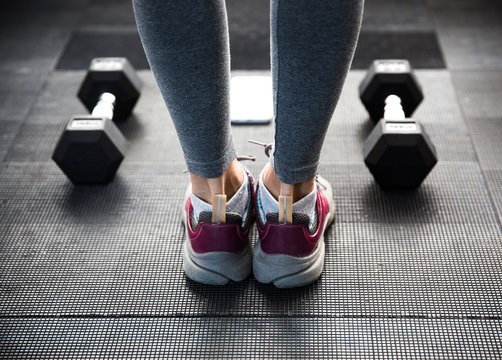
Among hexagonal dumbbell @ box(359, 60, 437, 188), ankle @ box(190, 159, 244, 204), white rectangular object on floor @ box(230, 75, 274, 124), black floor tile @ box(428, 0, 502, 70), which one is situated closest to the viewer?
ankle @ box(190, 159, 244, 204)

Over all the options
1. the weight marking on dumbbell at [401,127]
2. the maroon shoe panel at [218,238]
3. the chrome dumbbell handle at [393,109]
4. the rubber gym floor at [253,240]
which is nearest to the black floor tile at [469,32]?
the rubber gym floor at [253,240]

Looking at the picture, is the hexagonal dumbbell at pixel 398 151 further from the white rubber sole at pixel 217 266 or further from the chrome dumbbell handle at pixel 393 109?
the white rubber sole at pixel 217 266

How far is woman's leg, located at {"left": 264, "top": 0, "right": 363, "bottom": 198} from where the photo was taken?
25.0 inches

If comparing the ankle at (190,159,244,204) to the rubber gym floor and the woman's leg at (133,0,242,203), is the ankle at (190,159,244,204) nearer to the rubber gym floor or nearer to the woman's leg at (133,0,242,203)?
the woman's leg at (133,0,242,203)

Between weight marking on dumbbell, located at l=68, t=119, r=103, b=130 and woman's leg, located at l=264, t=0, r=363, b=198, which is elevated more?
woman's leg, located at l=264, t=0, r=363, b=198

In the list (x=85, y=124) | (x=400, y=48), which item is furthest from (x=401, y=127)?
(x=85, y=124)

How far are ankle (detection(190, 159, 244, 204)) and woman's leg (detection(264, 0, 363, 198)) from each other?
138 mm

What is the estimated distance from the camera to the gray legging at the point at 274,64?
642 mm

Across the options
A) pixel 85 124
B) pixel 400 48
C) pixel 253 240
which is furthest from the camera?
pixel 400 48

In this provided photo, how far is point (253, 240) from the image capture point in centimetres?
111

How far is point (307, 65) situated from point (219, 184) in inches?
11.9


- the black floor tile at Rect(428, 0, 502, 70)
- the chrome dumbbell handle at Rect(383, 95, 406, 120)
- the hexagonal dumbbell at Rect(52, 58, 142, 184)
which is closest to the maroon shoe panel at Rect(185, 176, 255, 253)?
the hexagonal dumbbell at Rect(52, 58, 142, 184)

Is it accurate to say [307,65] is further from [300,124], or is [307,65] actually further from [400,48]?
[400,48]

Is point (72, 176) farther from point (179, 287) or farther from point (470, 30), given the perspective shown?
point (470, 30)
